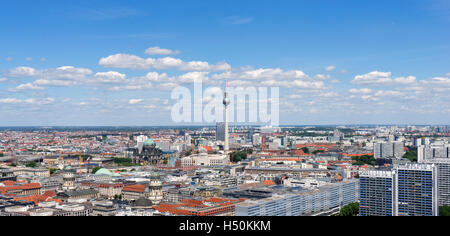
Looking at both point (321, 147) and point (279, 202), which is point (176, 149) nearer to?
point (321, 147)

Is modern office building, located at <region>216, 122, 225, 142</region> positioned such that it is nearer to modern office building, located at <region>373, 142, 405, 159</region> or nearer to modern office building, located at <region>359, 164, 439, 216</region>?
modern office building, located at <region>373, 142, 405, 159</region>

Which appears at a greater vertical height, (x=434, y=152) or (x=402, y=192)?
(x=434, y=152)

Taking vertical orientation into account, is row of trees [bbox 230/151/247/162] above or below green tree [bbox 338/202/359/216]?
above

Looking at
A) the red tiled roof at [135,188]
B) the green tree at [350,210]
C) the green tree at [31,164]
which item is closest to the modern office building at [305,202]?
the green tree at [350,210]

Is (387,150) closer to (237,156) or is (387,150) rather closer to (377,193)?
(237,156)

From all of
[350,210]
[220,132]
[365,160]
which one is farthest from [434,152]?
[220,132]

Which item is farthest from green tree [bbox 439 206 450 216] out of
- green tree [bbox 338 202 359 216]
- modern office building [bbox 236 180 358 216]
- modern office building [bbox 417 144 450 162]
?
modern office building [bbox 417 144 450 162]
